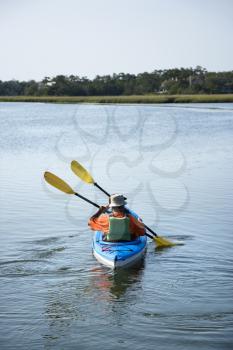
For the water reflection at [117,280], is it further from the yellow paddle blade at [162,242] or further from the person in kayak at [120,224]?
the yellow paddle blade at [162,242]

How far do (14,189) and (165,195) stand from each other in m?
4.99

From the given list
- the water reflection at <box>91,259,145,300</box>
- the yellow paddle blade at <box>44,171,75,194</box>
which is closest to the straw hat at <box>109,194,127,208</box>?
the water reflection at <box>91,259,145,300</box>

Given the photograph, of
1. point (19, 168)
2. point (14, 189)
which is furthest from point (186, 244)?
point (19, 168)

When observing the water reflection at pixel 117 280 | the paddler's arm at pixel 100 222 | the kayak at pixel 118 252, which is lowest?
the water reflection at pixel 117 280

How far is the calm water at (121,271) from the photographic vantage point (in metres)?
9.05

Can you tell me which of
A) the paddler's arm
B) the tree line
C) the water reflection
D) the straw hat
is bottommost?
the water reflection

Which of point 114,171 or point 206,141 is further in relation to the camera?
point 206,141

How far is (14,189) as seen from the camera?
19797 millimetres

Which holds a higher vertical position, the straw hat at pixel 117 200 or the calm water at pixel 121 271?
the straw hat at pixel 117 200

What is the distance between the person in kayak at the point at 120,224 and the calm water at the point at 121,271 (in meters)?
0.66

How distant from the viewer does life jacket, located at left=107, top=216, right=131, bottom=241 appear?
1218 cm

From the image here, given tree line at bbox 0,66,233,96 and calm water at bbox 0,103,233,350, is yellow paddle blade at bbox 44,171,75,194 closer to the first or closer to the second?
calm water at bbox 0,103,233,350

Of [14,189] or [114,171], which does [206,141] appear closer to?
[114,171]

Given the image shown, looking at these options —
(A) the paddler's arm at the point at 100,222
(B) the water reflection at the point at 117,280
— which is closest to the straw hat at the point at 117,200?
(A) the paddler's arm at the point at 100,222
